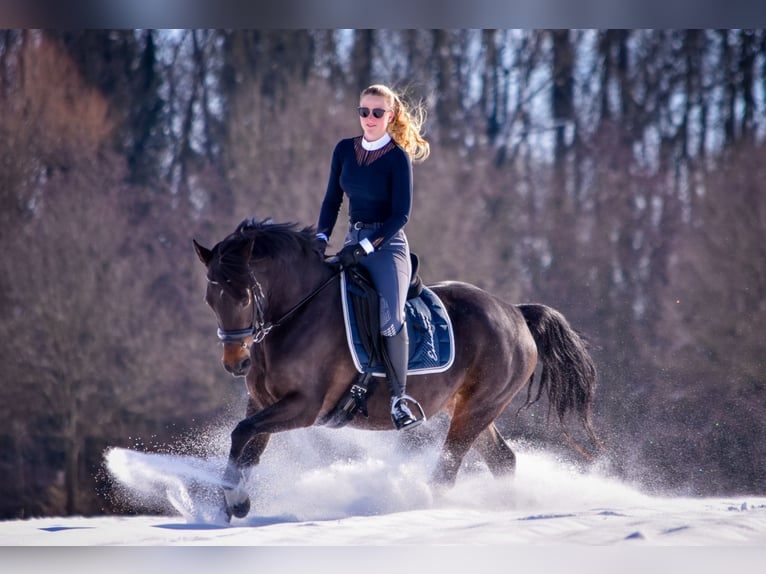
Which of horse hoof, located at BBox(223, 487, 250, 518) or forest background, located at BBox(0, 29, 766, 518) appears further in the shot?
forest background, located at BBox(0, 29, 766, 518)

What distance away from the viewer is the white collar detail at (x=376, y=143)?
5.07 m

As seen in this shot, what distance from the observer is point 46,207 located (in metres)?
7.42

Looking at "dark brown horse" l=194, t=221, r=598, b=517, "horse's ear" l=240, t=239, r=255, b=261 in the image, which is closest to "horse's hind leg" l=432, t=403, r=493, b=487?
"dark brown horse" l=194, t=221, r=598, b=517

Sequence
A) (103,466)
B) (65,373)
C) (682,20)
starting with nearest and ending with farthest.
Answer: (682,20) < (103,466) < (65,373)

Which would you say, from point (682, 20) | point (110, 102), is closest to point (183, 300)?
point (110, 102)

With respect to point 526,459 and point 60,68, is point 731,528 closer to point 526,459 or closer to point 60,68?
point 526,459

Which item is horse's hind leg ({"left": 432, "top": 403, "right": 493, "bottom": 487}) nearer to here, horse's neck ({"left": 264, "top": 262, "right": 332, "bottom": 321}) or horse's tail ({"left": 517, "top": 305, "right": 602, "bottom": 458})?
horse's tail ({"left": 517, "top": 305, "right": 602, "bottom": 458})

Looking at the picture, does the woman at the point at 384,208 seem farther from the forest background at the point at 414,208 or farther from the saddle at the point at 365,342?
the forest background at the point at 414,208

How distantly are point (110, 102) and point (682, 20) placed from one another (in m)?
4.22

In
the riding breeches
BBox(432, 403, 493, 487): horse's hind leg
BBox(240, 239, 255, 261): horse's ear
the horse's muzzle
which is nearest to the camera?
the horse's muzzle

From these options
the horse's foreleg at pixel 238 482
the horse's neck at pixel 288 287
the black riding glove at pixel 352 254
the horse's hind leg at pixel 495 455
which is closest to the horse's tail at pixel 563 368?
the horse's hind leg at pixel 495 455

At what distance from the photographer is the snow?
4777 millimetres

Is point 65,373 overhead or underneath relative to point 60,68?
underneath

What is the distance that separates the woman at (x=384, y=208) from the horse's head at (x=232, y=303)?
0.57 meters
